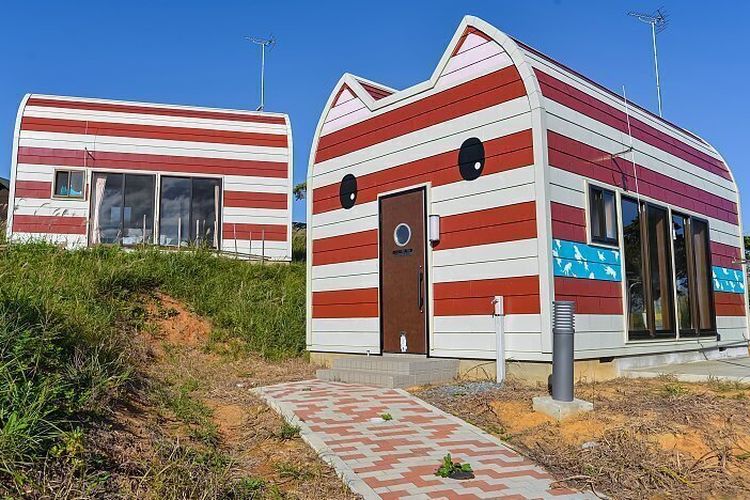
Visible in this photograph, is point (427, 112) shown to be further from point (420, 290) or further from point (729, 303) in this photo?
point (729, 303)

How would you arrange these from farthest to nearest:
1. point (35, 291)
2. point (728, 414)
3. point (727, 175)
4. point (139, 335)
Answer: point (727, 175), point (139, 335), point (35, 291), point (728, 414)

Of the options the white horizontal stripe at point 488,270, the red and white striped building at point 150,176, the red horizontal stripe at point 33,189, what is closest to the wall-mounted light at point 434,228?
the white horizontal stripe at point 488,270

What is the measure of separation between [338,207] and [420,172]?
2.06 m

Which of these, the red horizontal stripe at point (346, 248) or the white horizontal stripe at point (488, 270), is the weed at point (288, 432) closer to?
the white horizontal stripe at point (488, 270)

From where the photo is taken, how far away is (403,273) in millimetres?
9922

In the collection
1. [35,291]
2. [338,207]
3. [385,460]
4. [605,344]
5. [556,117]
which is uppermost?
[556,117]

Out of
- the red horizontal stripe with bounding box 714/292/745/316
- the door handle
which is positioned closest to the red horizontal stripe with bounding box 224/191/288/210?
the door handle

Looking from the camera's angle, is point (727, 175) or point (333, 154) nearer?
point (333, 154)

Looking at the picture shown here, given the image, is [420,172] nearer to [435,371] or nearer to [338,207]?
[338,207]

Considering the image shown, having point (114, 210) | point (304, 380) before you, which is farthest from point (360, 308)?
point (114, 210)

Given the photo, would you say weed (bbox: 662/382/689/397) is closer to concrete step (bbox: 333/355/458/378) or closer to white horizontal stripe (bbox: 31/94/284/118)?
concrete step (bbox: 333/355/458/378)

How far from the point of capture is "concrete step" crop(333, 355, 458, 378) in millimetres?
8570

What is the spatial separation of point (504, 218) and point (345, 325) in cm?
374

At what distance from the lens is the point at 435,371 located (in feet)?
28.5
